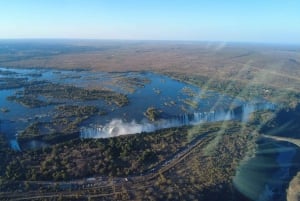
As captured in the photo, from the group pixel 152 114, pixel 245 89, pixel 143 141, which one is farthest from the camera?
pixel 245 89

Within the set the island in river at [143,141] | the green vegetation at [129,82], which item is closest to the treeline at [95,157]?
the island in river at [143,141]

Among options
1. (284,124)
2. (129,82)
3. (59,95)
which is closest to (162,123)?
(284,124)

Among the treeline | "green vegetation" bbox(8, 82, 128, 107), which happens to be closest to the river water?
"green vegetation" bbox(8, 82, 128, 107)

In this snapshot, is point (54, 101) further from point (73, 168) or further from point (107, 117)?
point (73, 168)

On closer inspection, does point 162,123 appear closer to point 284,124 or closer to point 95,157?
point 95,157

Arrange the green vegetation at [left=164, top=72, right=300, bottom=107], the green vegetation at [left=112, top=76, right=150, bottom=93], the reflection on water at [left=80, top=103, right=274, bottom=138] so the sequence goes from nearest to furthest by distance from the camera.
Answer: the reflection on water at [left=80, top=103, right=274, bottom=138] → the green vegetation at [left=164, top=72, right=300, bottom=107] → the green vegetation at [left=112, top=76, right=150, bottom=93]

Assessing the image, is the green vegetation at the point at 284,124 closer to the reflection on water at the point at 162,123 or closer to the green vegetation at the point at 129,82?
the reflection on water at the point at 162,123

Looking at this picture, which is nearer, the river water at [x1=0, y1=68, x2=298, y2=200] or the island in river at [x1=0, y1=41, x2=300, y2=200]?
the island in river at [x1=0, y1=41, x2=300, y2=200]

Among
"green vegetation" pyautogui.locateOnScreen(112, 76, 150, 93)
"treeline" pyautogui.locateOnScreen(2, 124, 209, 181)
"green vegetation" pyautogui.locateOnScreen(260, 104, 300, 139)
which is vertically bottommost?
"green vegetation" pyautogui.locateOnScreen(260, 104, 300, 139)

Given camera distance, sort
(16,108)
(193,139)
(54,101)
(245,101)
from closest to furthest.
Answer: 1. (193,139)
2. (16,108)
3. (54,101)
4. (245,101)

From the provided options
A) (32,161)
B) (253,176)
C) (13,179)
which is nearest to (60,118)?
(32,161)

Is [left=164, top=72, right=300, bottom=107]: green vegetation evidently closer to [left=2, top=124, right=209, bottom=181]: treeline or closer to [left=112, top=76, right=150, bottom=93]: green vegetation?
[left=112, top=76, right=150, bottom=93]: green vegetation
